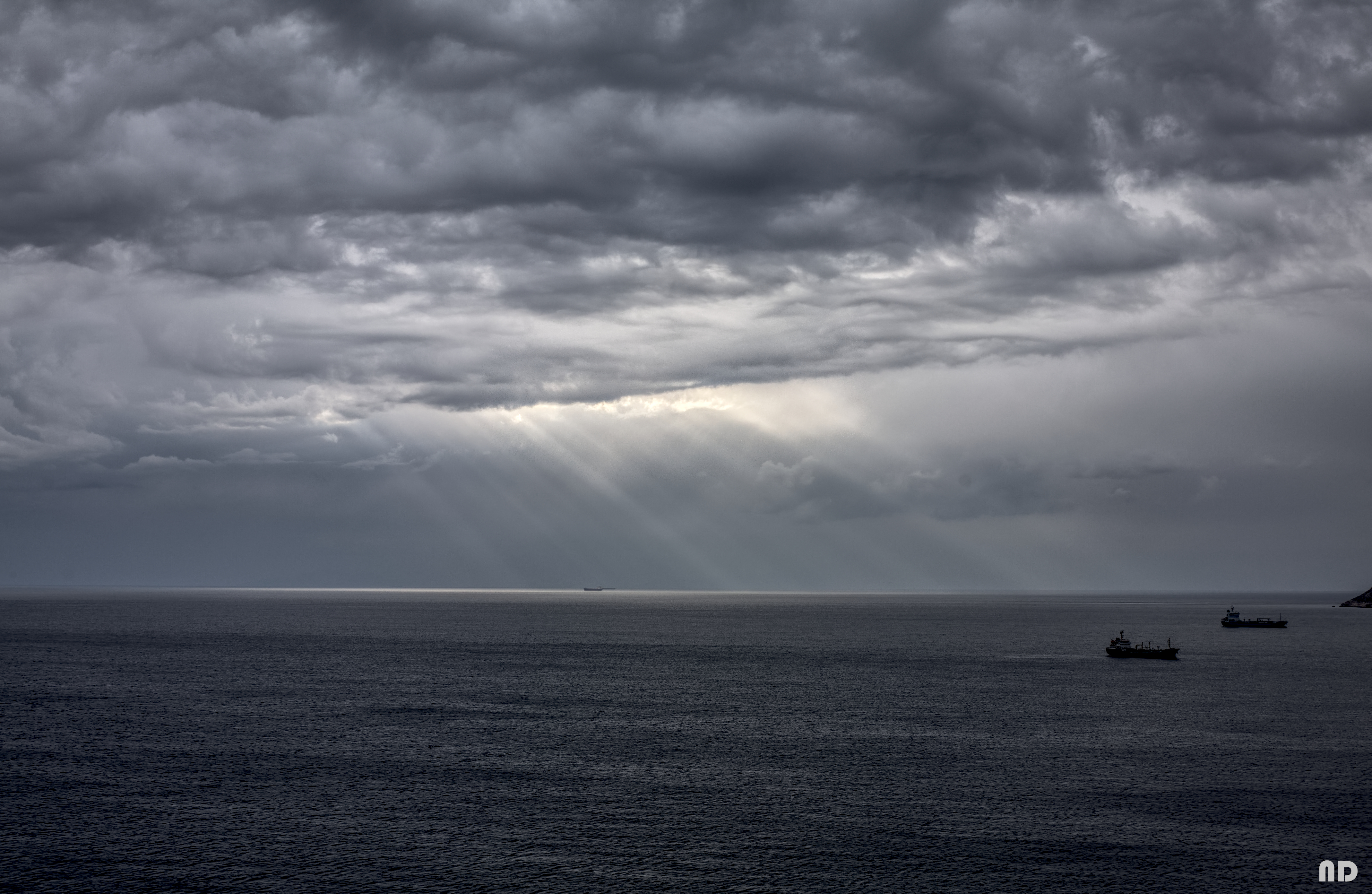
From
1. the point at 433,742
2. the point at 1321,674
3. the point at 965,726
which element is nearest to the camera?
the point at 433,742

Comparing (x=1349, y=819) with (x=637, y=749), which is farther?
(x=637, y=749)

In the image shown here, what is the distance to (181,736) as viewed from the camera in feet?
365

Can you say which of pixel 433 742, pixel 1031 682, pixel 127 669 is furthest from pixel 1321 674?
pixel 127 669

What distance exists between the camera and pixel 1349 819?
77.3 metres

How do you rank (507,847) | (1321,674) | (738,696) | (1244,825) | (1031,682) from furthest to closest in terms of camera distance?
(1321,674)
(1031,682)
(738,696)
(1244,825)
(507,847)

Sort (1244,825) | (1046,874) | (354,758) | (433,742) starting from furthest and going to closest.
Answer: (433,742), (354,758), (1244,825), (1046,874)

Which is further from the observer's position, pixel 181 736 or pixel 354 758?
pixel 181 736

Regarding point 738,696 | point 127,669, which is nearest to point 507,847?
point 738,696

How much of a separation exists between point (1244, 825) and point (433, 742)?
73.3 m

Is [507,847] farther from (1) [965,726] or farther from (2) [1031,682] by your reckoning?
(2) [1031,682]

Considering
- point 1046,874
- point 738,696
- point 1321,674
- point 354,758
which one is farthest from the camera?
point 1321,674

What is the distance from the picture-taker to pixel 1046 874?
6594cm

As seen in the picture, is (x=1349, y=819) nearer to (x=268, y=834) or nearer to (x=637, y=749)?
(x=637, y=749)

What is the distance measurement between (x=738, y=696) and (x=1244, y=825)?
80.5 metres
